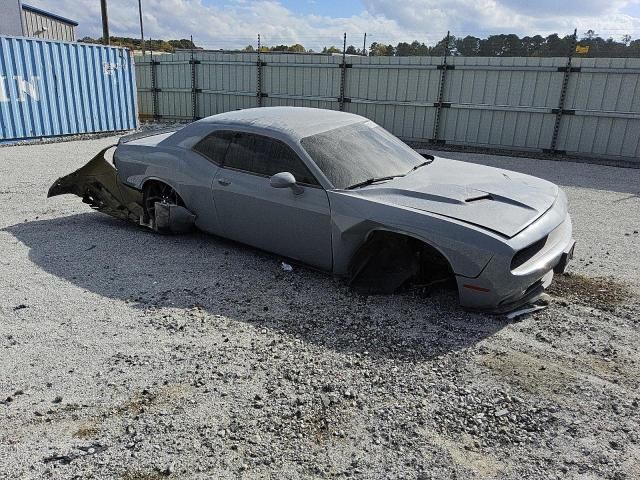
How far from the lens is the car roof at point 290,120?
16.0ft

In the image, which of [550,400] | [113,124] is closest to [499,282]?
[550,400]

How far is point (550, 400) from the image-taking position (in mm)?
3025

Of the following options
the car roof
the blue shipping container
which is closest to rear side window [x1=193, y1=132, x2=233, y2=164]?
the car roof

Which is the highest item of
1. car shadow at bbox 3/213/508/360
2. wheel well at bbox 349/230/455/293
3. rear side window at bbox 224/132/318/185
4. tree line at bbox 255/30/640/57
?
tree line at bbox 255/30/640/57

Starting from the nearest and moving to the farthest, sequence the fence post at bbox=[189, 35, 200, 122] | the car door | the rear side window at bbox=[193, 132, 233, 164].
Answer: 1. the car door
2. the rear side window at bbox=[193, 132, 233, 164]
3. the fence post at bbox=[189, 35, 200, 122]

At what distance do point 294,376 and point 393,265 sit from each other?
149 cm

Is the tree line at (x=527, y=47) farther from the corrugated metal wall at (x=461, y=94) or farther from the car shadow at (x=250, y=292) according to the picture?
the car shadow at (x=250, y=292)

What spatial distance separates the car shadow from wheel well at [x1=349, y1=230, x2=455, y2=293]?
0.13 meters

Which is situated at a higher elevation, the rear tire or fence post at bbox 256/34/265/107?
fence post at bbox 256/34/265/107

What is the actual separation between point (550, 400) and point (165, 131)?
525cm

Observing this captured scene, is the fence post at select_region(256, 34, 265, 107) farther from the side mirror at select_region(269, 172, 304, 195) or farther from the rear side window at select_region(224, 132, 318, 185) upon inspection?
the side mirror at select_region(269, 172, 304, 195)

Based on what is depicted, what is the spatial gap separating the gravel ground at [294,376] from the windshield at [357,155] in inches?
41.4

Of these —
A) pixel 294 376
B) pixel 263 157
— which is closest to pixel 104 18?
pixel 263 157

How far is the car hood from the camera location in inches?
151
